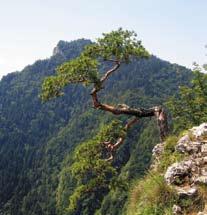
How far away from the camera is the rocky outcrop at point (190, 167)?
535 inches

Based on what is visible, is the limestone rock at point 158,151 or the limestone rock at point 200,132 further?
the limestone rock at point 158,151

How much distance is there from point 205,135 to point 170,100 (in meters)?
34.6

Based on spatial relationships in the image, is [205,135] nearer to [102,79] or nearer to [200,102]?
[102,79]

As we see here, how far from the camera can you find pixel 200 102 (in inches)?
1800

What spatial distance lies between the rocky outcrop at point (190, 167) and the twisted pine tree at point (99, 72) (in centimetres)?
390

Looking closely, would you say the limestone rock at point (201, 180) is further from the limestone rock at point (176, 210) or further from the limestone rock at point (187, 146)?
the limestone rock at point (187, 146)

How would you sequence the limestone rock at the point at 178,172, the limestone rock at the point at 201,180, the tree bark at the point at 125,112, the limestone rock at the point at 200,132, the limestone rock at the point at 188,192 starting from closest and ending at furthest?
the limestone rock at the point at 188,192
the limestone rock at the point at 201,180
the limestone rock at the point at 178,172
the limestone rock at the point at 200,132
the tree bark at the point at 125,112

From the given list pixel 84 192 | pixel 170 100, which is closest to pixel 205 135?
pixel 84 192

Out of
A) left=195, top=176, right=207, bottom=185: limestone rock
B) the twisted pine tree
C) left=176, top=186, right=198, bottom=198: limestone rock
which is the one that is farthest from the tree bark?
left=176, top=186, right=198, bottom=198: limestone rock

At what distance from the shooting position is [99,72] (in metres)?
20.1

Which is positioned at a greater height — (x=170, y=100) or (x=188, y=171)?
(x=170, y=100)

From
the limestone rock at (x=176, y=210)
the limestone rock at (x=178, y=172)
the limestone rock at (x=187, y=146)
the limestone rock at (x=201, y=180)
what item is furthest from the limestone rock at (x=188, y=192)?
the limestone rock at (x=187, y=146)

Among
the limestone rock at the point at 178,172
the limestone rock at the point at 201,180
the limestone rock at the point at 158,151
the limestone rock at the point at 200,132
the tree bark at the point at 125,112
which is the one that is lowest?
the limestone rock at the point at 201,180

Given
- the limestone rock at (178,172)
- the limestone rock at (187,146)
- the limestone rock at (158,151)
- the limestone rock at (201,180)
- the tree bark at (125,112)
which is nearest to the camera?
the limestone rock at (201,180)
